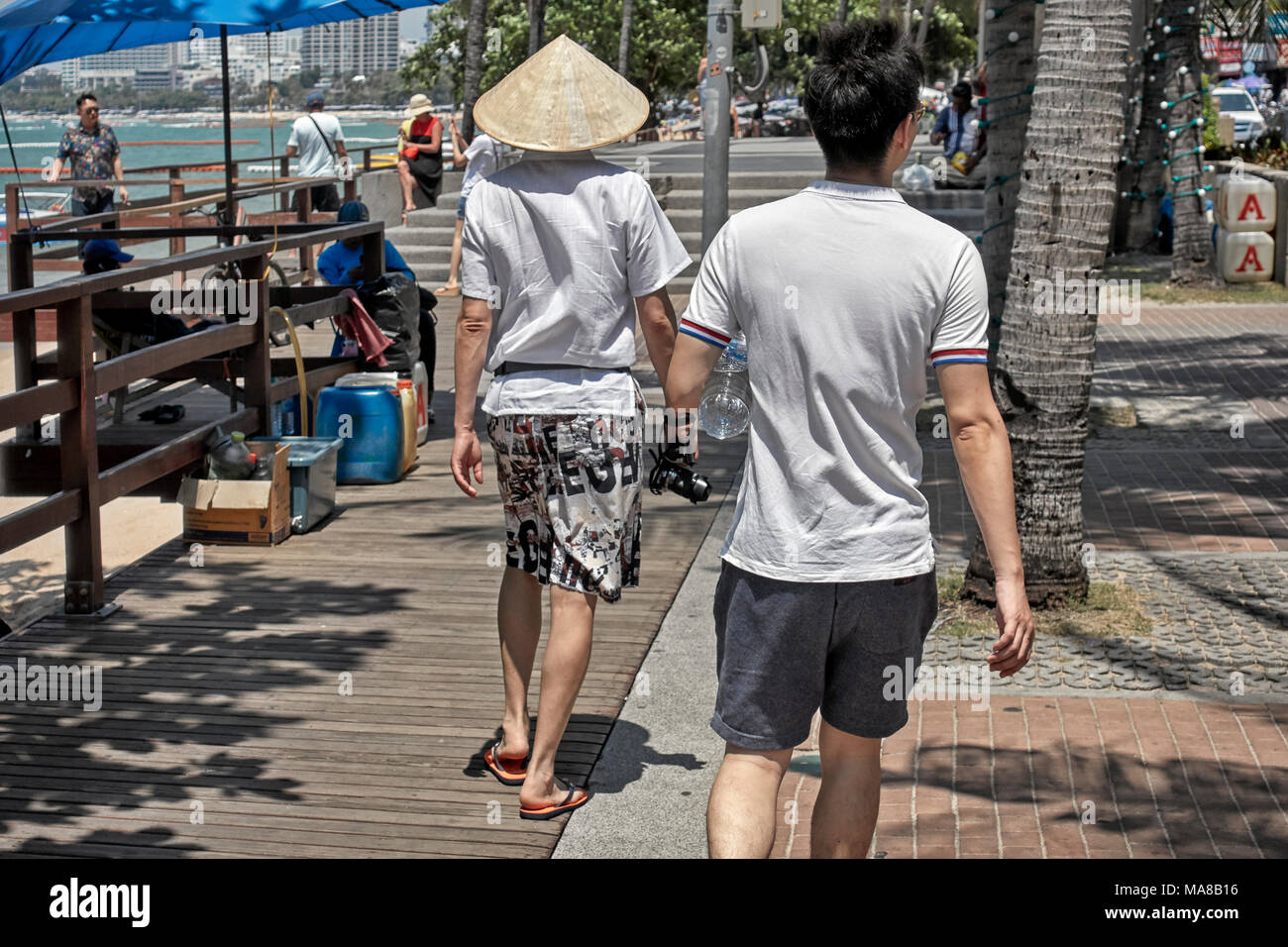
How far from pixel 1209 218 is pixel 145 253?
22425 mm

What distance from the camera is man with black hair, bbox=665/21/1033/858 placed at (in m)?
2.93

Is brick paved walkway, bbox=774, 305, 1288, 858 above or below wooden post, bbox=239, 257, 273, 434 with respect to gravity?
below

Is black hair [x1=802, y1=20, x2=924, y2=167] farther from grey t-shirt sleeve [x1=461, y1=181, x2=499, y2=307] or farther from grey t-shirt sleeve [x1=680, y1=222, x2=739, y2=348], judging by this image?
grey t-shirt sleeve [x1=461, y1=181, x2=499, y2=307]

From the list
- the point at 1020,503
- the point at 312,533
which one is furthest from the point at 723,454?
the point at 1020,503

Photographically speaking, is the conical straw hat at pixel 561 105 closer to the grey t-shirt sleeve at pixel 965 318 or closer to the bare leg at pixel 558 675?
the bare leg at pixel 558 675

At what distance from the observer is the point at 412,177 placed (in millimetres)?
19734

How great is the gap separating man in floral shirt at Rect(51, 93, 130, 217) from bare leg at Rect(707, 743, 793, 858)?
14513 mm

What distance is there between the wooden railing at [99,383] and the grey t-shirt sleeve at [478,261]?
2.25 meters

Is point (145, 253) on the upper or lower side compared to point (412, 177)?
lower

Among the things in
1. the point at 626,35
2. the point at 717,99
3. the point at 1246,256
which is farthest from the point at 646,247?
the point at 626,35

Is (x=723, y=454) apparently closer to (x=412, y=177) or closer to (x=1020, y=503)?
(x=1020, y=503)

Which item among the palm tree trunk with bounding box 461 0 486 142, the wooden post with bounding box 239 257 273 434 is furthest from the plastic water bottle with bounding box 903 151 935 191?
the wooden post with bounding box 239 257 273 434

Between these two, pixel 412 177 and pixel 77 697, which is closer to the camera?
pixel 77 697

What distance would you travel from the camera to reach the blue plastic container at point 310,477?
740 centimetres
